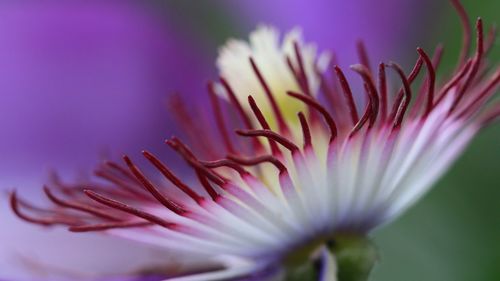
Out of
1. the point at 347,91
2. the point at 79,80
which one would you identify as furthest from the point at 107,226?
the point at 79,80

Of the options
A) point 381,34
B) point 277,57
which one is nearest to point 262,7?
point 381,34

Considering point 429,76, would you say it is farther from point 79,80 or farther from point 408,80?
point 79,80

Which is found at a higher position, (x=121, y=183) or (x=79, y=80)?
(x=79, y=80)

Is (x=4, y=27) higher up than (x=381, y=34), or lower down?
higher up

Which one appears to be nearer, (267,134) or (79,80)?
(267,134)

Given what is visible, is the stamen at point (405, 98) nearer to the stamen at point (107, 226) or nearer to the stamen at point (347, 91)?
the stamen at point (347, 91)

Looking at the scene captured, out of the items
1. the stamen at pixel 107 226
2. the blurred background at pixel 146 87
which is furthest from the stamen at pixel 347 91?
the blurred background at pixel 146 87

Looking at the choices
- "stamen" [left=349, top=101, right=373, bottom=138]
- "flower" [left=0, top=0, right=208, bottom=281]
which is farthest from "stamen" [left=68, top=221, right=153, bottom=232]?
"flower" [left=0, top=0, right=208, bottom=281]

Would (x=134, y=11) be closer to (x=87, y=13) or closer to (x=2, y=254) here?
(x=87, y=13)
